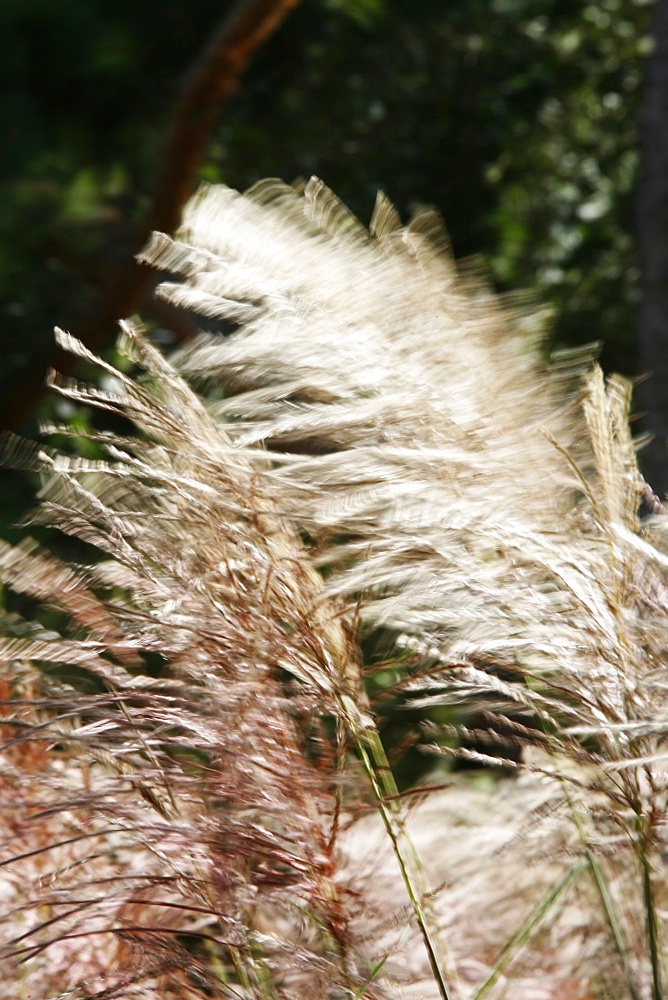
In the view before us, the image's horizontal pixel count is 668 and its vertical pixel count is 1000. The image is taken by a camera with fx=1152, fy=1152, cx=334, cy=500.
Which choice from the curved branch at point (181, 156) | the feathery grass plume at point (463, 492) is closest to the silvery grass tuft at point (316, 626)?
the feathery grass plume at point (463, 492)

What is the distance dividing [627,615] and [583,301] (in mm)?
4177

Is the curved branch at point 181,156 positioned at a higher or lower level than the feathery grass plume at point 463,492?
higher

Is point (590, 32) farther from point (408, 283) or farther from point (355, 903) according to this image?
point (355, 903)

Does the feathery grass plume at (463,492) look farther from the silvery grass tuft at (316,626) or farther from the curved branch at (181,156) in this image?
the curved branch at (181,156)

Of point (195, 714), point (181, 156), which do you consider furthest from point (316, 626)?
point (181, 156)

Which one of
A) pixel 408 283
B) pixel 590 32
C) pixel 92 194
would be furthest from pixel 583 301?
pixel 408 283

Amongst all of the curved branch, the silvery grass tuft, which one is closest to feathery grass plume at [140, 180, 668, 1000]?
the silvery grass tuft

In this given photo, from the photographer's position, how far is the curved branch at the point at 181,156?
3.06 meters

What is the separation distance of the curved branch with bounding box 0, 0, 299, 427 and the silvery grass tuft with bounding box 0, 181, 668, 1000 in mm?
1674

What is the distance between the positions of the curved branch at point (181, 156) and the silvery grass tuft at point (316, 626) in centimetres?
167

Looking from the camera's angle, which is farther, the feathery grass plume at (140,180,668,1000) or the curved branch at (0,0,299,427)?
the curved branch at (0,0,299,427)

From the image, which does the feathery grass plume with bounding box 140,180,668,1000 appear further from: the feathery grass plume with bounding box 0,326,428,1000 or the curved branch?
the curved branch

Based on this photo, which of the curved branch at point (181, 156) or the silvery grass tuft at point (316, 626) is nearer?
the silvery grass tuft at point (316, 626)

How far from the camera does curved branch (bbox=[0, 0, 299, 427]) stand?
10.0ft
